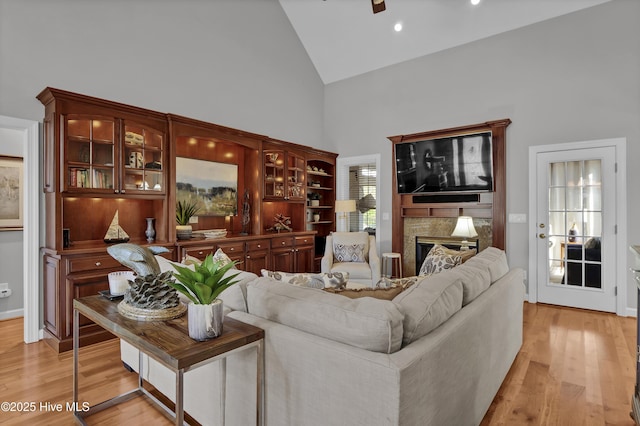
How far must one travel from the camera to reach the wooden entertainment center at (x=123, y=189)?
10.3ft

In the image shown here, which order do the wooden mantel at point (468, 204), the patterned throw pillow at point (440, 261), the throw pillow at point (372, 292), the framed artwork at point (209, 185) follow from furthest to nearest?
the wooden mantel at point (468, 204), the framed artwork at point (209, 185), the patterned throw pillow at point (440, 261), the throw pillow at point (372, 292)

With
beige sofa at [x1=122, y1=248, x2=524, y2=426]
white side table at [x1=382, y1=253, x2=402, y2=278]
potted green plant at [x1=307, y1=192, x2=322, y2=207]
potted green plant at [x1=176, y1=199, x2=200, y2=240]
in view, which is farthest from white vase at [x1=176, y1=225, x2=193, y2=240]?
white side table at [x1=382, y1=253, x2=402, y2=278]

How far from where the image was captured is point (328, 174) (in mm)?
6766

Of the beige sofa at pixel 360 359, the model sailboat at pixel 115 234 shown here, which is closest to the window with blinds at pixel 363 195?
the model sailboat at pixel 115 234

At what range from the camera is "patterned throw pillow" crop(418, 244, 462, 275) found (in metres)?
2.87

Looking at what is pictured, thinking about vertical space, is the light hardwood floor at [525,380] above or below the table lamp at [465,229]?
below

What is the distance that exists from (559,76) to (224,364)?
207 inches

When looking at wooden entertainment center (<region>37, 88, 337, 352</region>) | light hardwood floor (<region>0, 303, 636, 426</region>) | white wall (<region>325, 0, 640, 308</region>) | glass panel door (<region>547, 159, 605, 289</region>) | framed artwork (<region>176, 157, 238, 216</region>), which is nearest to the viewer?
light hardwood floor (<region>0, 303, 636, 426</region>)

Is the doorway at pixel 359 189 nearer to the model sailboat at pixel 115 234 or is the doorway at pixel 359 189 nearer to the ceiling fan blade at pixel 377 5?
the ceiling fan blade at pixel 377 5

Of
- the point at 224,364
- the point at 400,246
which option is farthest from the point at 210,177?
the point at 224,364

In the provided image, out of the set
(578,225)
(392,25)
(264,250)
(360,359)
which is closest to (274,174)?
(264,250)

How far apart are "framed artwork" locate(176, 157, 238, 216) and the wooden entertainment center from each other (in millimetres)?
112

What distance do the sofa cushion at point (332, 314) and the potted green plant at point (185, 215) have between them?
2.76m

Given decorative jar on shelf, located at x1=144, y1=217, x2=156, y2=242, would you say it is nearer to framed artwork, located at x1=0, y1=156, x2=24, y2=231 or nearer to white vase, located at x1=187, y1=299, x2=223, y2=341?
framed artwork, located at x1=0, y1=156, x2=24, y2=231
